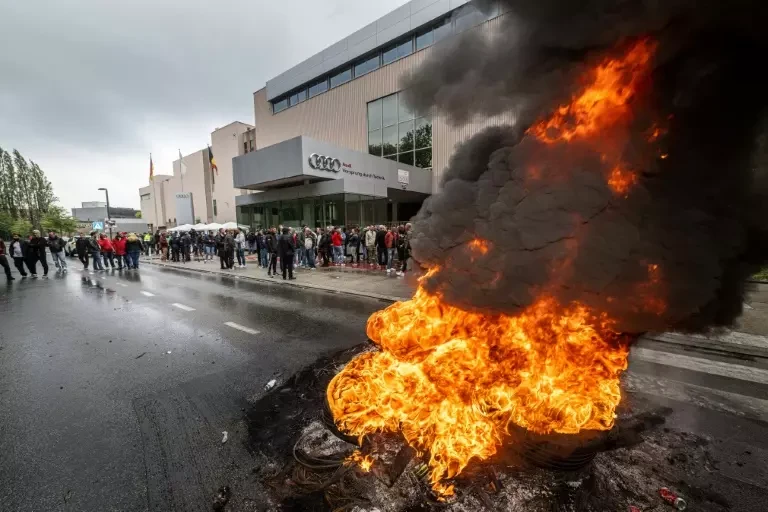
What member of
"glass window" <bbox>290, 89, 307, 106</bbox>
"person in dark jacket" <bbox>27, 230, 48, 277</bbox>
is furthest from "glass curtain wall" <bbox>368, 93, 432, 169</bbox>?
"person in dark jacket" <bbox>27, 230, 48, 277</bbox>

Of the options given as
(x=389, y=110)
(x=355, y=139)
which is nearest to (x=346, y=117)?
(x=355, y=139)

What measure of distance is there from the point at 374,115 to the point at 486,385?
968 inches

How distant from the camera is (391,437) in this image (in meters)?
2.82

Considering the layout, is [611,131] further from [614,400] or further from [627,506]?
[627,506]

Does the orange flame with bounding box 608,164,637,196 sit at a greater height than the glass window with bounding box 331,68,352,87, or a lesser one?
lesser

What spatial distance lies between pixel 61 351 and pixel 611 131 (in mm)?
7944

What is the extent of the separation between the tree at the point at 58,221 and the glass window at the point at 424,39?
211ft

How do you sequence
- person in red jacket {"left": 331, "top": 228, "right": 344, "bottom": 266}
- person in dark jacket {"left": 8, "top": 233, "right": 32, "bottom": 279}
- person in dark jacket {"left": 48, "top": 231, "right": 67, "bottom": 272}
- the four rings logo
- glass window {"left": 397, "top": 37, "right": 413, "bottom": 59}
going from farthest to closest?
glass window {"left": 397, "top": 37, "right": 413, "bottom": 59}, the four rings logo, person in red jacket {"left": 331, "top": 228, "right": 344, "bottom": 266}, person in dark jacket {"left": 48, "top": 231, "right": 67, "bottom": 272}, person in dark jacket {"left": 8, "top": 233, "right": 32, "bottom": 279}

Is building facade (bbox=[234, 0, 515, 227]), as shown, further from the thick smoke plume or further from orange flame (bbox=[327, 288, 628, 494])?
orange flame (bbox=[327, 288, 628, 494])

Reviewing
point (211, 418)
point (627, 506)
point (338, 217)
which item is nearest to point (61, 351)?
point (211, 418)

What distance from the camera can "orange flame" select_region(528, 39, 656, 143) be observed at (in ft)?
8.00

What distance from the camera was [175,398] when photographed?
3.74 meters

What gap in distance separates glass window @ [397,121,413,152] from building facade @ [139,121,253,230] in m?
17.0

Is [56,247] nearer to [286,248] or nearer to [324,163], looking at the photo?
[286,248]
